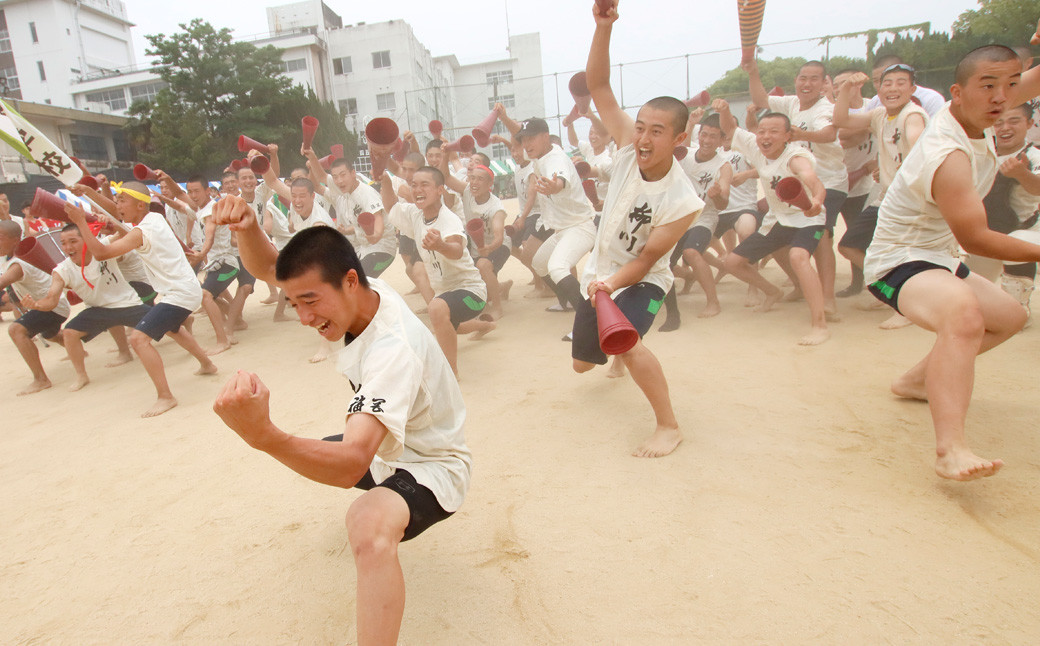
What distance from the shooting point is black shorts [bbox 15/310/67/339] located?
5.96 metres

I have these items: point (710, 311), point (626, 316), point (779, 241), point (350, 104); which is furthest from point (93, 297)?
point (350, 104)

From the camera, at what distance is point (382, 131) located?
4.69 metres

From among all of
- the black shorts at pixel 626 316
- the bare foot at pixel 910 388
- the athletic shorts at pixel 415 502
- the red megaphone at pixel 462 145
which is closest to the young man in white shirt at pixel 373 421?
the athletic shorts at pixel 415 502

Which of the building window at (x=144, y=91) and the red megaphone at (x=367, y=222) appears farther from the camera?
the building window at (x=144, y=91)

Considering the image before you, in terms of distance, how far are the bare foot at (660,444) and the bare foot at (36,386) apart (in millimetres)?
5997

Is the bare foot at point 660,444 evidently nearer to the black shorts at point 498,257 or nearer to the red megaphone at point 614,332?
the red megaphone at point 614,332

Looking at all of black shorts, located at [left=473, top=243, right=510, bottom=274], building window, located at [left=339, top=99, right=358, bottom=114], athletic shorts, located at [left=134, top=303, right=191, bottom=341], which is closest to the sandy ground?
athletic shorts, located at [left=134, top=303, right=191, bottom=341]

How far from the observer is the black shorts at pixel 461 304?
4.70m

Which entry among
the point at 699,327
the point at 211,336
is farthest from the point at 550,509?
the point at 211,336

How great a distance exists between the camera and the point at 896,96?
4.44 m

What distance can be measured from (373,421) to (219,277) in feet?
18.9

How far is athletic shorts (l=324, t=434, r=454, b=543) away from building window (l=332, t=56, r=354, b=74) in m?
43.1

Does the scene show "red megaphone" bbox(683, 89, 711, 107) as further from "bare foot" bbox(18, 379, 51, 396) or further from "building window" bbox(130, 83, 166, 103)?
"building window" bbox(130, 83, 166, 103)

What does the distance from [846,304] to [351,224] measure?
529 cm
